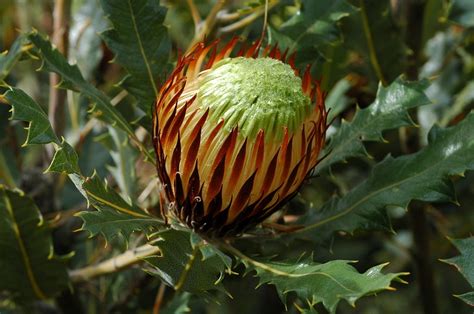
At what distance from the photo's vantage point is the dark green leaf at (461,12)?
1591 mm

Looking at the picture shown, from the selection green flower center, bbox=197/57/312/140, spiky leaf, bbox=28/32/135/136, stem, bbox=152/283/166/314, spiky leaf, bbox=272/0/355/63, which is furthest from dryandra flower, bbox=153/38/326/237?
stem, bbox=152/283/166/314

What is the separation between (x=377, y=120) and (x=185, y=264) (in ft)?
1.54

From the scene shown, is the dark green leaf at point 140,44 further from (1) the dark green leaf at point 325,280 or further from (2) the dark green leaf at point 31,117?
(1) the dark green leaf at point 325,280

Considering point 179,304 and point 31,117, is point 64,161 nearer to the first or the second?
point 31,117

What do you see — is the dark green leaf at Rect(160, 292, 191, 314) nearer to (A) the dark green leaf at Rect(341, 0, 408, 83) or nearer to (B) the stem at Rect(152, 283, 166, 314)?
(B) the stem at Rect(152, 283, 166, 314)

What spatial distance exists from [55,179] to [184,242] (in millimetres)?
592

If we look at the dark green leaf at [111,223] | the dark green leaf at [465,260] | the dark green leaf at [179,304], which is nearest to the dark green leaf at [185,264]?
the dark green leaf at [111,223]

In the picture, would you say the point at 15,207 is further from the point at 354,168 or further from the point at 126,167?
the point at 354,168

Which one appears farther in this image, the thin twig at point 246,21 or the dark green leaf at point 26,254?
the thin twig at point 246,21

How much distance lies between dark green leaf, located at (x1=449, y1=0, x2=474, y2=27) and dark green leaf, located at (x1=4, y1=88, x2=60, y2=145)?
3.12ft

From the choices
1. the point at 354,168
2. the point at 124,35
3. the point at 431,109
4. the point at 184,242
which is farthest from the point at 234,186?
the point at 431,109

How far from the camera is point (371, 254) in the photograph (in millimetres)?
2131

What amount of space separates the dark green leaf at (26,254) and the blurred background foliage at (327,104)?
10 centimetres

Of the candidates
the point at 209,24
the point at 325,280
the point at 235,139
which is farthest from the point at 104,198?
the point at 209,24
